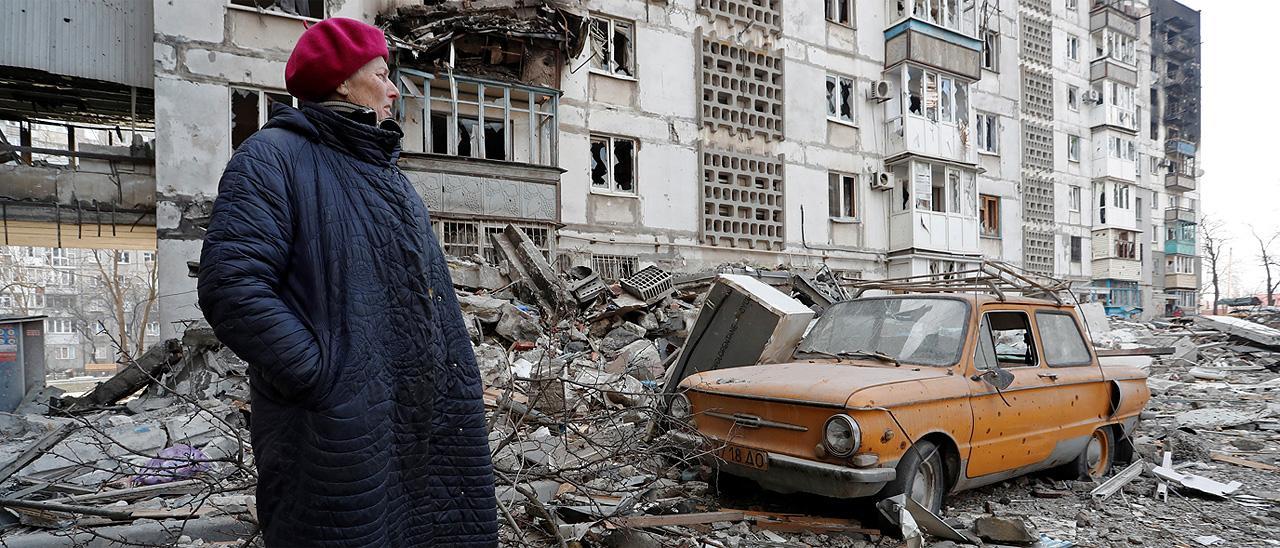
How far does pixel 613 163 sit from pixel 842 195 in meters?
7.04

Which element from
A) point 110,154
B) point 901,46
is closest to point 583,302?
point 110,154

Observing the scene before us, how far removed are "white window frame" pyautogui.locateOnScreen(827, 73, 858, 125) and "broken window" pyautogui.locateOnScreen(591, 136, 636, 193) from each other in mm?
6147

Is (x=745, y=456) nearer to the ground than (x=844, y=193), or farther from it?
nearer to the ground

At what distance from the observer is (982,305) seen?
511 centimetres

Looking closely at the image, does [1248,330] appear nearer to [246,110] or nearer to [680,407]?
[680,407]

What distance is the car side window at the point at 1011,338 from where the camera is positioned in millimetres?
5203

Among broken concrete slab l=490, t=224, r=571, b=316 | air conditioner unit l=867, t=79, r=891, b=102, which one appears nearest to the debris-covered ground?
broken concrete slab l=490, t=224, r=571, b=316

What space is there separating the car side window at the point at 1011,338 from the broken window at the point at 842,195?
1321 cm

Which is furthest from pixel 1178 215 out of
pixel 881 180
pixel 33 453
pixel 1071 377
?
pixel 33 453

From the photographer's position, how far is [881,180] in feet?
62.3

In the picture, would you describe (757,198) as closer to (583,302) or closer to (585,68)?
(585,68)

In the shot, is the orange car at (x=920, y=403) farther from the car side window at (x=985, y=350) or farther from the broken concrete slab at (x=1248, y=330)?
the broken concrete slab at (x=1248, y=330)

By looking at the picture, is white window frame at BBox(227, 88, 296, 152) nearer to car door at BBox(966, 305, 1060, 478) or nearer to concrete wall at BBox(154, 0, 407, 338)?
concrete wall at BBox(154, 0, 407, 338)

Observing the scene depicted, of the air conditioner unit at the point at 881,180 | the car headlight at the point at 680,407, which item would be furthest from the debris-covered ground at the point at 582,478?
the air conditioner unit at the point at 881,180
